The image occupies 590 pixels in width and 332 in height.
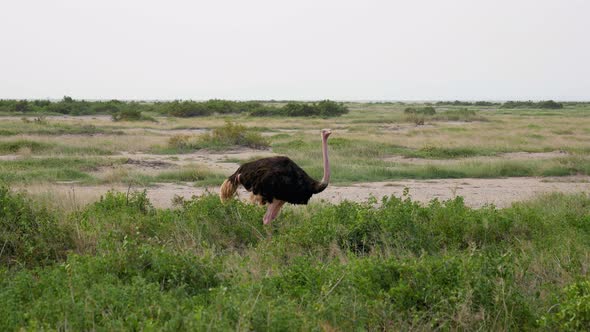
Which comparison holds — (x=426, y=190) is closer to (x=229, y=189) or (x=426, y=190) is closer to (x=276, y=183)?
(x=229, y=189)

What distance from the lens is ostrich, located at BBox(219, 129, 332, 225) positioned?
884 cm

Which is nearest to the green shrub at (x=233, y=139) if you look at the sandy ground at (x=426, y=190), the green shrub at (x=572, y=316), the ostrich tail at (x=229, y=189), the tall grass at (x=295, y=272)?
the sandy ground at (x=426, y=190)

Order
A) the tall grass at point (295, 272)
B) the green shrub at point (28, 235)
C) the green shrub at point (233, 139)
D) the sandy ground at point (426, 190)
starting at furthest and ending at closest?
1. the green shrub at point (233, 139)
2. the sandy ground at point (426, 190)
3. the green shrub at point (28, 235)
4. the tall grass at point (295, 272)

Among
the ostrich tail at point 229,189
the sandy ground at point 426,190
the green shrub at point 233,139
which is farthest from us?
the green shrub at point 233,139

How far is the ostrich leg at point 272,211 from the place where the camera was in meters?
8.78

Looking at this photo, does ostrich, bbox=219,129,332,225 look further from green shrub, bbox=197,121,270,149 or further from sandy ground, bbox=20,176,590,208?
green shrub, bbox=197,121,270,149

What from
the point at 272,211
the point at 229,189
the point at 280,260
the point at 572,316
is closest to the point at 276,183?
the point at 272,211

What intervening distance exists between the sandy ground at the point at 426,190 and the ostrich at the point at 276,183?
2.83 meters

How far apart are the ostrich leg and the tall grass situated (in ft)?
0.34

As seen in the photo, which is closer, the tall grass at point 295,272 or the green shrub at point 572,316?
the tall grass at point 295,272

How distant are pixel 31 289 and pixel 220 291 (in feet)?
5.06

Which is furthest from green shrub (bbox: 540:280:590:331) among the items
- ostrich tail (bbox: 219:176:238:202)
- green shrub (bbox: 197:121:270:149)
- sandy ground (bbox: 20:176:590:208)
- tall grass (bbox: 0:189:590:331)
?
green shrub (bbox: 197:121:270:149)

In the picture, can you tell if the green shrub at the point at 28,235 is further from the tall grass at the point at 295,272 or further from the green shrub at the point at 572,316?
the green shrub at the point at 572,316

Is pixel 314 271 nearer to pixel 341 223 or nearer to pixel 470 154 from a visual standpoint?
pixel 341 223
